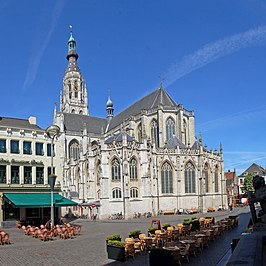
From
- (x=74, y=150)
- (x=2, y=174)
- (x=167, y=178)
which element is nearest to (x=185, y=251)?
(x=2, y=174)

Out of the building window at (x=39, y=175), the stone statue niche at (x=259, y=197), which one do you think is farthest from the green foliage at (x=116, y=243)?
the building window at (x=39, y=175)

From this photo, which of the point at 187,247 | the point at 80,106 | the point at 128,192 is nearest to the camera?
the point at 187,247

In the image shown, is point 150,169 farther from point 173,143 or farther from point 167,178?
point 173,143

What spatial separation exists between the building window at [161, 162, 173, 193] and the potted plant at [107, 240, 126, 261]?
36.5 metres

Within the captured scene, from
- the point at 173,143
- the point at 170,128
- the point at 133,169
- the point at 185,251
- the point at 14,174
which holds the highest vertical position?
the point at 170,128

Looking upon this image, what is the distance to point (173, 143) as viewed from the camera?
54938 millimetres

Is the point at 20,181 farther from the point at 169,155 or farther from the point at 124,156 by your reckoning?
the point at 169,155

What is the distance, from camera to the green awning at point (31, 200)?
30980mm

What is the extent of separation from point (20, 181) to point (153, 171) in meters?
21.0

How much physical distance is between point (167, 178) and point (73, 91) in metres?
55.7

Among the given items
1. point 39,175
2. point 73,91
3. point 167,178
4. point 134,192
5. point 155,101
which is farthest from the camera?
point 73,91

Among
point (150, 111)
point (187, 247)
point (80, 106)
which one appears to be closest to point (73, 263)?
point (187, 247)

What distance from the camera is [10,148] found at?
3447 centimetres

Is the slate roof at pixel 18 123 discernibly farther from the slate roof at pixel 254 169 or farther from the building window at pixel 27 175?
the slate roof at pixel 254 169
